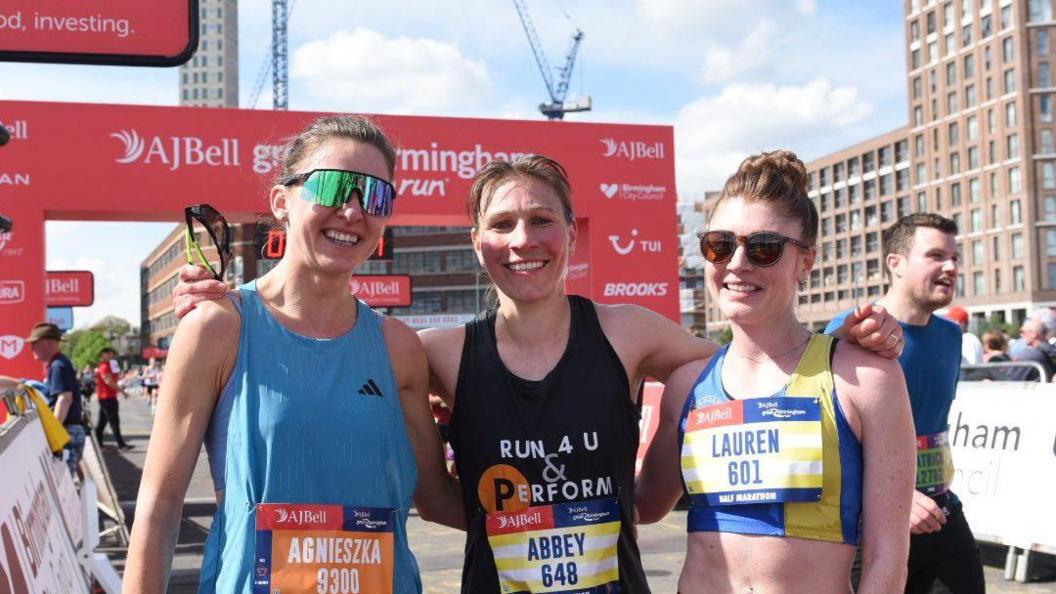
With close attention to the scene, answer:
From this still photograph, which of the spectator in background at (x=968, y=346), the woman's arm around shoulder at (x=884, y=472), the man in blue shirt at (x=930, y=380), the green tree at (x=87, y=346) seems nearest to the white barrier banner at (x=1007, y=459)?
the spectator in background at (x=968, y=346)

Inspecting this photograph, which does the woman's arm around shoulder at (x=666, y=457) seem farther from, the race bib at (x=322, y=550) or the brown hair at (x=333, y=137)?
the brown hair at (x=333, y=137)

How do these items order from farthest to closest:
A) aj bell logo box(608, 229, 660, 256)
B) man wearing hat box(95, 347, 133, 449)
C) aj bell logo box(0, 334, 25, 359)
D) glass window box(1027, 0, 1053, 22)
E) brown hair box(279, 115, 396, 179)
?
glass window box(1027, 0, 1053, 22), man wearing hat box(95, 347, 133, 449), aj bell logo box(608, 229, 660, 256), aj bell logo box(0, 334, 25, 359), brown hair box(279, 115, 396, 179)

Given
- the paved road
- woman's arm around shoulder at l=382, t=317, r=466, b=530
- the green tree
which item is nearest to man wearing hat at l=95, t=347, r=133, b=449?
the paved road

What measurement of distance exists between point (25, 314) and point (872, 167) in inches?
3744

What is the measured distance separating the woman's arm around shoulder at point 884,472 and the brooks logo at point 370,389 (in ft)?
3.53

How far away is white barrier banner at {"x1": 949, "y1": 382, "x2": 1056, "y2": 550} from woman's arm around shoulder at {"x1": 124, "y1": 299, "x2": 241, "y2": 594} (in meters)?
6.14

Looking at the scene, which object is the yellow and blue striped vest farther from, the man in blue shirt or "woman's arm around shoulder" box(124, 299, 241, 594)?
"woman's arm around shoulder" box(124, 299, 241, 594)

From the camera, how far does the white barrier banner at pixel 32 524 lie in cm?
298

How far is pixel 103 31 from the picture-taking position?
329 centimetres

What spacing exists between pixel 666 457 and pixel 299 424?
1043mm

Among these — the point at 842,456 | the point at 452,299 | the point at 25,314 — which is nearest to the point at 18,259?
the point at 25,314

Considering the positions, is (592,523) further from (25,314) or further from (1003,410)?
(25,314)

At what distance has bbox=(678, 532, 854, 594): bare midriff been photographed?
2.24 meters

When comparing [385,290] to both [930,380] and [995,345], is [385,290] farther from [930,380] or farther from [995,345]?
[930,380]
